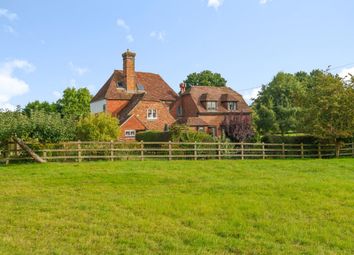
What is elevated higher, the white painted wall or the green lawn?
the white painted wall

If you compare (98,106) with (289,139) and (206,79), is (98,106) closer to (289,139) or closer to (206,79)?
(289,139)

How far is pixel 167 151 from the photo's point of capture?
84.2ft

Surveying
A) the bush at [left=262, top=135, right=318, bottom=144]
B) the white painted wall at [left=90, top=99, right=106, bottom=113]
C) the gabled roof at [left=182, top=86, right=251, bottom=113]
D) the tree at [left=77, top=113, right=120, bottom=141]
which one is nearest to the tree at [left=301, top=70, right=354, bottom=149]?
the bush at [left=262, top=135, right=318, bottom=144]

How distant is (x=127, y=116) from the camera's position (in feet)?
145

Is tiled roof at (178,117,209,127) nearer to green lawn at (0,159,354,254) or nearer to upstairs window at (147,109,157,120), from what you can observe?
upstairs window at (147,109,157,120)

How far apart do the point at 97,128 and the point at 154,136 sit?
19.5 feet

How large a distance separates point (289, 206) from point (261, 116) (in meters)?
52.7

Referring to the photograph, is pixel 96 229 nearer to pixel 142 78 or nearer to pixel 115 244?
pixel 115 244

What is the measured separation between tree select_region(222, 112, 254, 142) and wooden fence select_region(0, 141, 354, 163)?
12255 mm

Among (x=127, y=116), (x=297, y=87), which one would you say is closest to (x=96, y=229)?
(x=127, y=116)

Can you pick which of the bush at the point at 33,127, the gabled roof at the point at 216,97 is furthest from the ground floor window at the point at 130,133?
the bush at the point at 33,127

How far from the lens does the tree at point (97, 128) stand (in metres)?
31.2

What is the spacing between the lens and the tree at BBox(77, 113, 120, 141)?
1230 inches

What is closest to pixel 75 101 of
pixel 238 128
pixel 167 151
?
pixel 238 128
